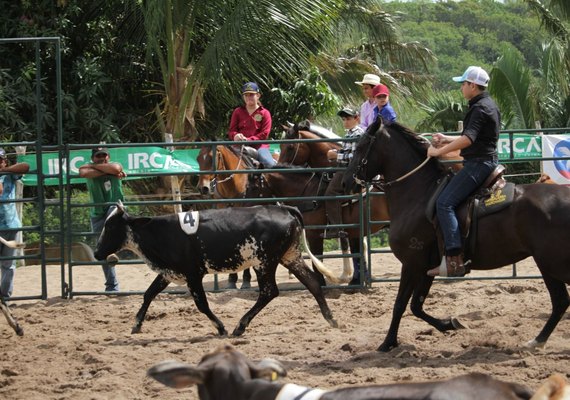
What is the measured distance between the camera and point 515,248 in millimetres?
7746

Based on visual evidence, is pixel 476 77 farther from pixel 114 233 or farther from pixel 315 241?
pixel 315 241

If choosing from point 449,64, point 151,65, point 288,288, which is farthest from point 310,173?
point 449,64

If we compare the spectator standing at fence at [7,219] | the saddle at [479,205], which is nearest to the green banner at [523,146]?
the saddle at [479,205]

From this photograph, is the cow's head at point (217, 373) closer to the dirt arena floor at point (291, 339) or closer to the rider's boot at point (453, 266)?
the dirt arena floor at point (291, 339)

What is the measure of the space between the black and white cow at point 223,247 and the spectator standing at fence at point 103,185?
2062 millimetres

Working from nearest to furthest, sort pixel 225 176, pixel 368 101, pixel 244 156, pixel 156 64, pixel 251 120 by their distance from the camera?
1. pixel 368 101
2. pixel 244 156
3. pixel 225 176
4. pixel 251 120
5. pixel 156 64

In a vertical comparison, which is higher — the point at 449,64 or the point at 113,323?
the point at 449,64

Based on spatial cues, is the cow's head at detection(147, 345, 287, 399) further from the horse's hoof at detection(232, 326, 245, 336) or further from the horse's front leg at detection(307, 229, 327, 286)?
the horse's front leg at detection(307, 229, 327, 286)

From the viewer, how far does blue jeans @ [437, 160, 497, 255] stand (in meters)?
7.78

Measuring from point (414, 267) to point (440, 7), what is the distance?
5891cm

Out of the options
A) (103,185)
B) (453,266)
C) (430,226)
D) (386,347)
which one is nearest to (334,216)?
(103,185)

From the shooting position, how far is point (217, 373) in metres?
3.60

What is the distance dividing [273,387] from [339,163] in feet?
25.7

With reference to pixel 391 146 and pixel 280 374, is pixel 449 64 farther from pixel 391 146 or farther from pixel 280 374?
pixel 280 374
